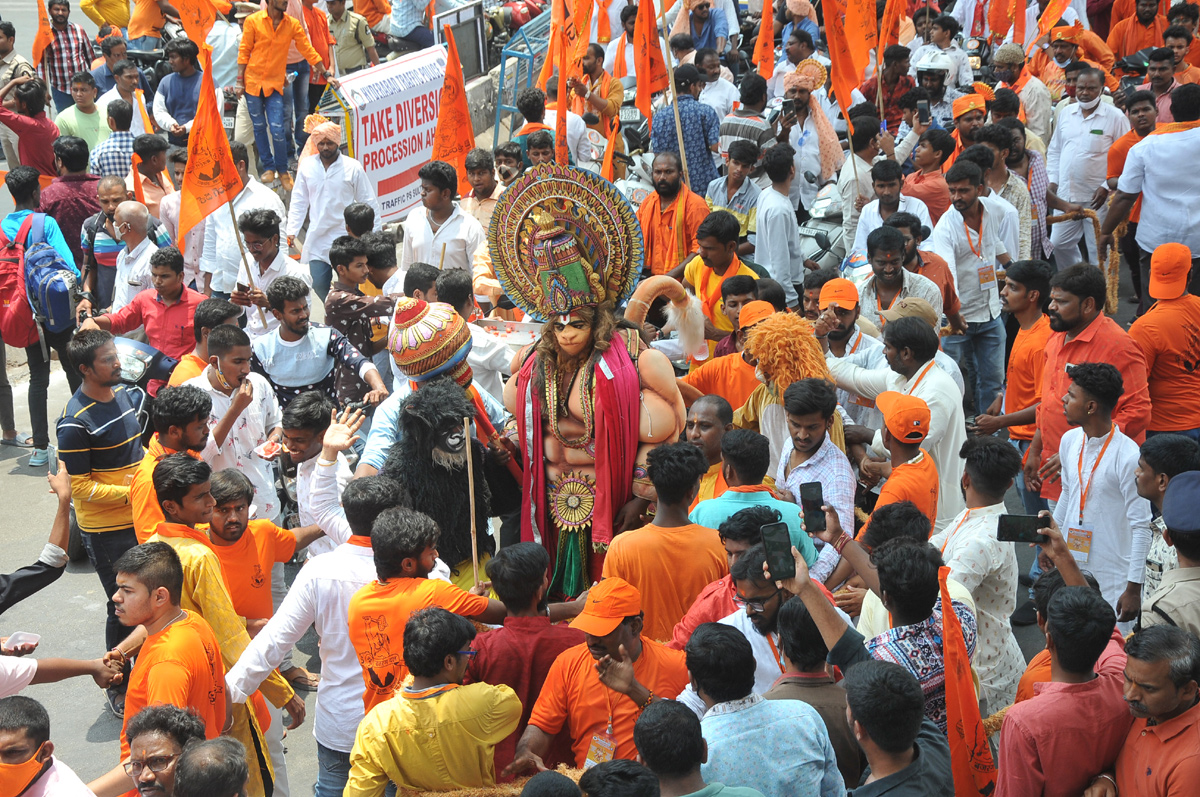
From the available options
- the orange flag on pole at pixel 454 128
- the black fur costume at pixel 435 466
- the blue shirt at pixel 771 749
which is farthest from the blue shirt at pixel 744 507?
the orange flag on pole at pixel 454 128

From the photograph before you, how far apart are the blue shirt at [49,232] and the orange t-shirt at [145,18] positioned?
6.59 m

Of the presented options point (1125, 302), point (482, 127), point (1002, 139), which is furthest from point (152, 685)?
point (482, 127)

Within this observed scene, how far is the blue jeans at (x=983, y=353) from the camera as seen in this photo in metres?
7.80

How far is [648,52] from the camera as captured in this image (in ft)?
31.2

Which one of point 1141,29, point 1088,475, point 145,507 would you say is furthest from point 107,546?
point 1141,29

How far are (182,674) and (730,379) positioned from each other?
320 cm

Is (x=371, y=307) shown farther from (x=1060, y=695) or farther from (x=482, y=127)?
(x=482, y=127)

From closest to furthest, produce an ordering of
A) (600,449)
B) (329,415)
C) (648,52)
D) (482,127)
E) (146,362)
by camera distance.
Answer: (600,449)
(329,415)
(146,362)
(648,52)
(482,127)

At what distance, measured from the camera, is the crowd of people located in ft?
11.4

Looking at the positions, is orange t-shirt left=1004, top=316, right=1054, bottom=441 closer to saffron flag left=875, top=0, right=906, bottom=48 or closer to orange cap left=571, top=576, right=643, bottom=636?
orange cap left=571, top=576, right=643, bottom=636

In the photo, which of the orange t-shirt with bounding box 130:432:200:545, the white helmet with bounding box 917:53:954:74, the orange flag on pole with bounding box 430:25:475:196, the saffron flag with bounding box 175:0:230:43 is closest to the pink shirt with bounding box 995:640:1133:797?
the orange t-shirt with bounding box 130:432:200:545

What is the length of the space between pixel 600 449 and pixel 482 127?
37.0ft

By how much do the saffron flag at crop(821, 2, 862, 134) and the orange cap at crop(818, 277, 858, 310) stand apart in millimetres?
3754

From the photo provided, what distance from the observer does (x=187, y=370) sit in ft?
20.5
